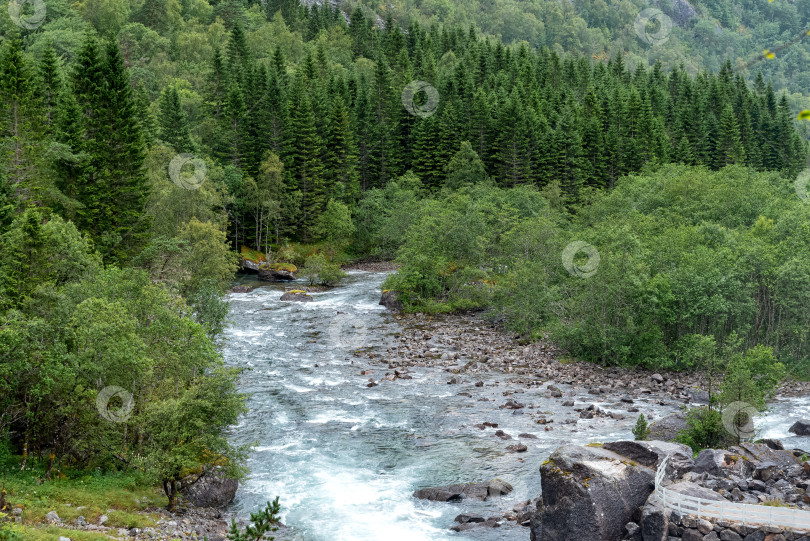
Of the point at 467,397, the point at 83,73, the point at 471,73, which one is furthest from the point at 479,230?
the point at 471,73

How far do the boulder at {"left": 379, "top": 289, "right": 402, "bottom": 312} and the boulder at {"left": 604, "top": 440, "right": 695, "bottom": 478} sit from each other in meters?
38.3

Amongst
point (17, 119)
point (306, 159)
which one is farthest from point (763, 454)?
point (306, 159)

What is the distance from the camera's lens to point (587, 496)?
20938 millimetres

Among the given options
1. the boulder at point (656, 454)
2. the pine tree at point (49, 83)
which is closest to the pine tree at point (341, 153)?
the pine tree at point (49, 83)

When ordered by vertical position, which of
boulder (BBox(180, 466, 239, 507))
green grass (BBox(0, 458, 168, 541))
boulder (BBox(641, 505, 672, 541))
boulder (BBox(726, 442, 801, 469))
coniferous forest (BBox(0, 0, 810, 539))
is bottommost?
boulder (BBox(180, 466, 239, 507))

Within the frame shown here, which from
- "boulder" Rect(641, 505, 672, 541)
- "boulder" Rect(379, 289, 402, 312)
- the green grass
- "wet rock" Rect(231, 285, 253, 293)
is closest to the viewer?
"boulder" Rect(641, 505, 672, 541)

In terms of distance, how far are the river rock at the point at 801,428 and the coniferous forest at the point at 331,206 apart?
5.00m

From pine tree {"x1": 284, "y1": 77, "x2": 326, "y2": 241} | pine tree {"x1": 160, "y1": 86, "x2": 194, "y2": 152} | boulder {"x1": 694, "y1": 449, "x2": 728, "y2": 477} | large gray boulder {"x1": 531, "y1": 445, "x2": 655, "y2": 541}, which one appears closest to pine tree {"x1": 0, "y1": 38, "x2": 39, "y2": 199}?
pine tree {"x1": 160, "y1": 86, "x2": 194, "y2": 152}

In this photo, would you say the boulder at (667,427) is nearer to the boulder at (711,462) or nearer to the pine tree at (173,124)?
the boulder at (711,462)

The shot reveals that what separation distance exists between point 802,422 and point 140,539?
27474 mm

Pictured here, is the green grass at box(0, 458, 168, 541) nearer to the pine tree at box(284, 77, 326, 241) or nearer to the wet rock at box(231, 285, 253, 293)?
the wet rock at box(231, 285, 253, 293)

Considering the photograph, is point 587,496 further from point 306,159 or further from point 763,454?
point 306,159

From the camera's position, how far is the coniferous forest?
25312mm

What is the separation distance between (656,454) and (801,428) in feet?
37.8
